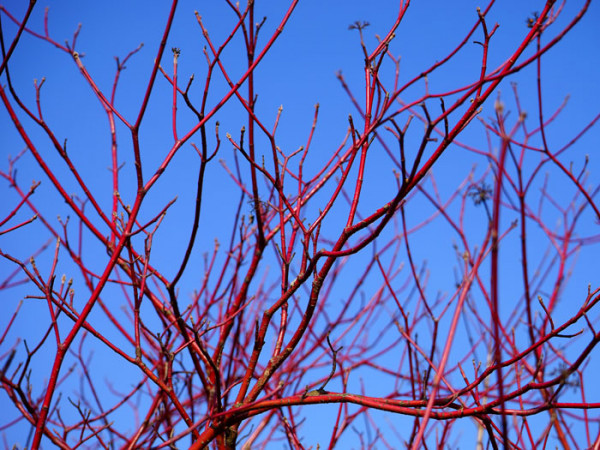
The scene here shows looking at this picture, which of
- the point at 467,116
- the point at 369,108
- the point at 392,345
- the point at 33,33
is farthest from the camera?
the point at 392,345

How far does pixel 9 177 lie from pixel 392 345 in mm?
2141

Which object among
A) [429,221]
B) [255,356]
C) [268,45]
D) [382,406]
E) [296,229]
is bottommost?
[382,406]

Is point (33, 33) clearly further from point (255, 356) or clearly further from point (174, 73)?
point (255, 356)

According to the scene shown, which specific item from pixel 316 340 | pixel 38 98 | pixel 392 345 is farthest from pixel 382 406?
pixel 392 345

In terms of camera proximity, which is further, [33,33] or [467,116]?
[33,33]

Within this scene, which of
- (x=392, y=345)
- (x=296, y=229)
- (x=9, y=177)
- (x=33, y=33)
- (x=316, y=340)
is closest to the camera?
(x=296, y=229)

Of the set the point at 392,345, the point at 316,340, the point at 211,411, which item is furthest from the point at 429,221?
the point at 211,411

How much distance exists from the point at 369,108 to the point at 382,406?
785 mm

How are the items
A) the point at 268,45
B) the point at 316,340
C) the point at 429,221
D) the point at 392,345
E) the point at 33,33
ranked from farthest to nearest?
the point at 429,221, the point at 392,345, the point at 316,340, the point at 33,33, the point at 268,45

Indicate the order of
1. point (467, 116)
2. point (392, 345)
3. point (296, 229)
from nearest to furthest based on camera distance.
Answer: point (467, 116) → point (296, 229) → point (392, 345)

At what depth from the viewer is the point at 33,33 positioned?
189 centimetres

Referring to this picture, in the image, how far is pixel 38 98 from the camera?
1.58 metres

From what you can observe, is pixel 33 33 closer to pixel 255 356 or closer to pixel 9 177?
pixel 9 177

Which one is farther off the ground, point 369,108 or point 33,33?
point 33,33
